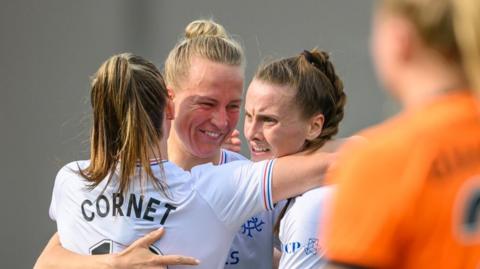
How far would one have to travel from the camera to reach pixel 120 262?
222cm

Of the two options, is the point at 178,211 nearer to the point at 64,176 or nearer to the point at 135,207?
the point at 135,207

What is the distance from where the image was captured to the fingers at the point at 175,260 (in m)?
2.22

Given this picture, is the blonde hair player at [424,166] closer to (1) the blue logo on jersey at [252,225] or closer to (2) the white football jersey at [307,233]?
(2) the white football jersey at [307,233]

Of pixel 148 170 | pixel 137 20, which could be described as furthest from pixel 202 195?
pixel 137 20

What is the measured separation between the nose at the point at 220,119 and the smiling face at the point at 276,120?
0.20m

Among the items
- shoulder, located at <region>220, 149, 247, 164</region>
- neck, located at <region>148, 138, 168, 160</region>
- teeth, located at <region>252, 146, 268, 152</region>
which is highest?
neck, located at <region>148, 138, 168, 160</region>

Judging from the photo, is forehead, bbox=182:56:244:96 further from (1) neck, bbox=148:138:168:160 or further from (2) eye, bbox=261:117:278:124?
(1) neck, bbox=148:138:168:160

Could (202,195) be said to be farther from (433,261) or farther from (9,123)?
Result: (9,123)

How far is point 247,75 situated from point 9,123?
1.32 meters

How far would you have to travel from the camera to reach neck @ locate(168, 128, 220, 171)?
9.48 feet

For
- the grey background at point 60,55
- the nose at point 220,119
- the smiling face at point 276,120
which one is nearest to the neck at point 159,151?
the smiling face at point 276,120

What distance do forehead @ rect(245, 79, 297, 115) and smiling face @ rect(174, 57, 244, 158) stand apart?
24 centimetres

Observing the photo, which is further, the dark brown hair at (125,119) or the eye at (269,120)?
the eye at (269,120)

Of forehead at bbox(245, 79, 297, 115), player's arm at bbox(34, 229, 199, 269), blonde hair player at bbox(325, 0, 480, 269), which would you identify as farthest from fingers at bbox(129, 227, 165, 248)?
blonde hair player at bbox(325, 0, 480, 269)
